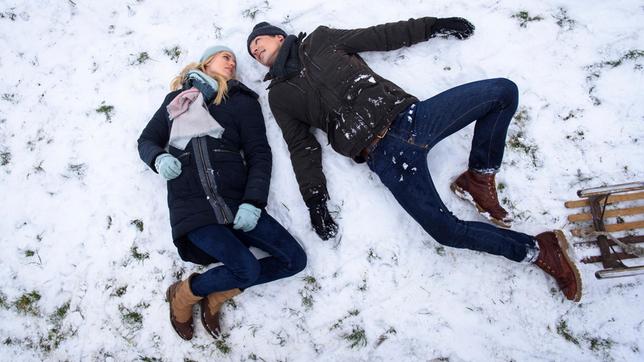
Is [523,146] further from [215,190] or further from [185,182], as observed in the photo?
[185,182]

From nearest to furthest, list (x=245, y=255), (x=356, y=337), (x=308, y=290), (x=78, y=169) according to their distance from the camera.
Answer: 1. (x=245, y=255)
2. (x=356, y=337)
3. (x=308, y=290)
4. (x=78, y=169)

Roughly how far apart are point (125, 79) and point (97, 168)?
3.87 ft

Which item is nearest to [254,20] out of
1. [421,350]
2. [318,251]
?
[318,251]

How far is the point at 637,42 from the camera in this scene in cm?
451

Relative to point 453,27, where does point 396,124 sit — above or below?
below

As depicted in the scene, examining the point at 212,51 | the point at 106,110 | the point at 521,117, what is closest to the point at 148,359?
the point at 106,110

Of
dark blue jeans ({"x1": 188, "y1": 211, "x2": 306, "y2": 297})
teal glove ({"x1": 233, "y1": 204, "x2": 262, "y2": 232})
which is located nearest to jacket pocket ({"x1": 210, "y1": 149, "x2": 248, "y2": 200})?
teal glove ({"x1": 233, "y1": 204, "x2": 262, "y2": 232})

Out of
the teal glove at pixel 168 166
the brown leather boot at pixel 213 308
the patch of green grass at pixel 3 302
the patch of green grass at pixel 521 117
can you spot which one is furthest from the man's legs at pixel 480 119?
the patch of green grass at pixel 3 302

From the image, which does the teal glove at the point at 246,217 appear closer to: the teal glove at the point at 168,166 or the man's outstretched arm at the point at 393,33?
the teal glove at the point at 168,166

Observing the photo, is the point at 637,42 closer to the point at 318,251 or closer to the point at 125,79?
the point at 318,251

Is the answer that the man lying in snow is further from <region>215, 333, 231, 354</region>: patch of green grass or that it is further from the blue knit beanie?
<region>215, 333, 231, 354</region>: patch of green grass

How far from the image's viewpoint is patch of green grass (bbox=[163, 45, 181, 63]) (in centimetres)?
527

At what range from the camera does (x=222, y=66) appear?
15.4 feet

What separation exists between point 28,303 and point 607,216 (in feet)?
20.3
